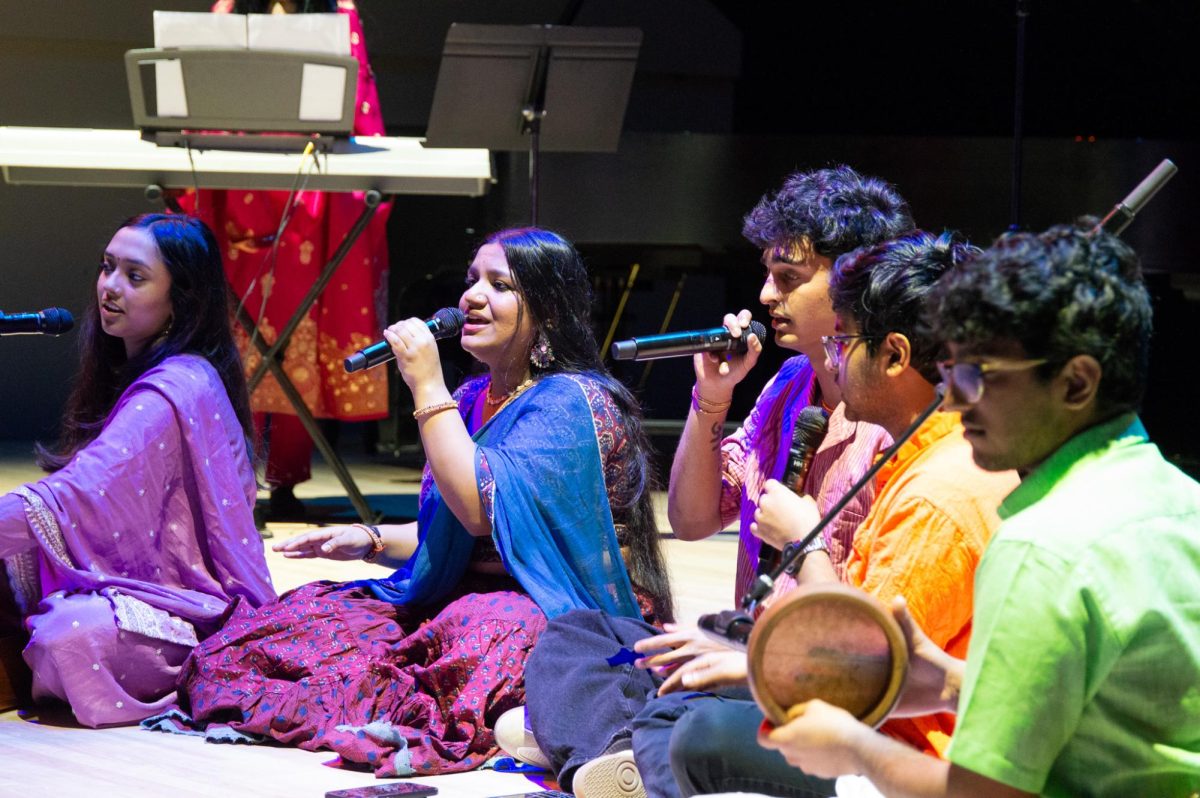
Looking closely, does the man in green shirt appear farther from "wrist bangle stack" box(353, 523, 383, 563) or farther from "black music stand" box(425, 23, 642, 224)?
"black music stand" box(425, 23, 642, 224)

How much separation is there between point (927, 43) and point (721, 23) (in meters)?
1.44

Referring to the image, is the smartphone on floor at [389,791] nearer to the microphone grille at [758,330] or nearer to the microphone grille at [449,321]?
the microphone grille at [449,321]

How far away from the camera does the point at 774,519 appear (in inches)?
76.6

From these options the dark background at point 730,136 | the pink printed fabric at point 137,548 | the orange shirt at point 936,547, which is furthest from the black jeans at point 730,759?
the dark background at point 730,136

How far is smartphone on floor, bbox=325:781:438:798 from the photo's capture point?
252cm

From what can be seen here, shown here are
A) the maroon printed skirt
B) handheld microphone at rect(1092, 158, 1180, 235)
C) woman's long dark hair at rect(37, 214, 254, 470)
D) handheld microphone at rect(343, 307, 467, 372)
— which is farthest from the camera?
woman's long dark hair at rect(37, 214, 254, 470)

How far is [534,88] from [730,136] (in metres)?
1.63

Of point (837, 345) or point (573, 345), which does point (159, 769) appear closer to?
point (573, 345)

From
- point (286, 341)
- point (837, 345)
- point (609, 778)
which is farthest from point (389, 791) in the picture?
point (286, 341)

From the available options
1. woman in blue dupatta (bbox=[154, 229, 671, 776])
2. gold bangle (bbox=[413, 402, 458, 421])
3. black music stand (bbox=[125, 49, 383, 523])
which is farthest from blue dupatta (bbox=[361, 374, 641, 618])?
black music stand (bbox=[125, 49, 383, 523])

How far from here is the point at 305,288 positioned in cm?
525

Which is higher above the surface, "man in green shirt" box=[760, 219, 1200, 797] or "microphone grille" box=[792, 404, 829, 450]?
"man in green shirt" box=[760, 219, 1200, 797]

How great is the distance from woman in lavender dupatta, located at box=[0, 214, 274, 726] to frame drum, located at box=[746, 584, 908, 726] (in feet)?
6.40

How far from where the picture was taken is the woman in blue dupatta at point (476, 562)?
9.40ft
